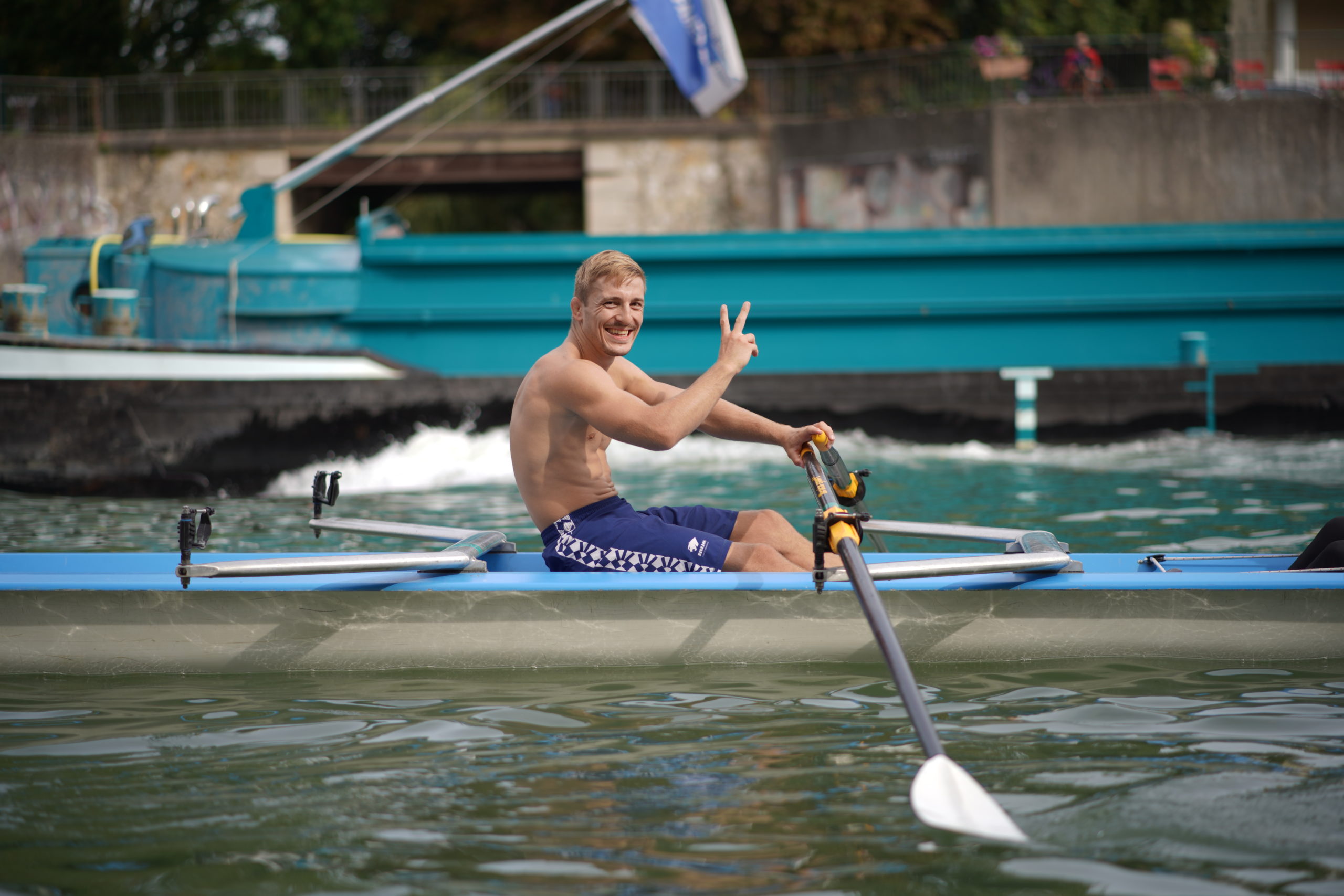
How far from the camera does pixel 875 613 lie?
396 centimetres

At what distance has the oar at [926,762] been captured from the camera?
125 inches

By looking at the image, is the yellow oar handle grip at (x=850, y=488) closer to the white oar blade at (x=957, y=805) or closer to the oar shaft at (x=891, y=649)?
the oar shaft at (x=891, y=649)

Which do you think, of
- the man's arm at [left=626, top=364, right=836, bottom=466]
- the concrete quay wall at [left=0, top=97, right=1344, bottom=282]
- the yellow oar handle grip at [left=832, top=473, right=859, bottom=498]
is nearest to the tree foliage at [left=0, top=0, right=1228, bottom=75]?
the concrete quay wall at [left=0, top=97, right=1344, bottom=282]

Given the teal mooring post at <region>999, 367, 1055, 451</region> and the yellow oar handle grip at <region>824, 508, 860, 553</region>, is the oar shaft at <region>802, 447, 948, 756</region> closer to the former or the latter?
the yellow oar handle grip at <region>824, 508, 860, 553</region>

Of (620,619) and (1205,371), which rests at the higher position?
(1205,371)

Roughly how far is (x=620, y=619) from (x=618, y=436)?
2.35 ft

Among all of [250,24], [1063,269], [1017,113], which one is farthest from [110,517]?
[250,24]

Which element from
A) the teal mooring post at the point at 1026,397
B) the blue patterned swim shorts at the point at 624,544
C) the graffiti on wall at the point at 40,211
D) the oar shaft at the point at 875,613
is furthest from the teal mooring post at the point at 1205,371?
the graffiti on wall at the point at 40,211

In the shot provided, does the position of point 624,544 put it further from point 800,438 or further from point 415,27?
point 415,27

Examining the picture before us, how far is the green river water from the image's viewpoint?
3.05 meters

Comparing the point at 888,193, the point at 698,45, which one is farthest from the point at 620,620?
the point at 888,193

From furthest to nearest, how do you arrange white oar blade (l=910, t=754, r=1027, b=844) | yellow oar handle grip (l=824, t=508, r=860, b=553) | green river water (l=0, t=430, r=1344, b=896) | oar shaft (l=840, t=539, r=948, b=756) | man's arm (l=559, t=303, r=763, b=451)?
man's arm (l=559, t=303, r=763, b=451) → yellow oar handle grip (l=824, t=508, r=860, b=553) → oar shaft (l=840, t=539, r=948, b=756) → white oar blade (l=910, t=754, r=1027, b=844) → green river water (l=0, t=430, r=1344, b=896)

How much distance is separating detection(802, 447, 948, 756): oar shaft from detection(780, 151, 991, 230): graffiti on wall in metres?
14.6

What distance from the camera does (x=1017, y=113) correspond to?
18656 mm
